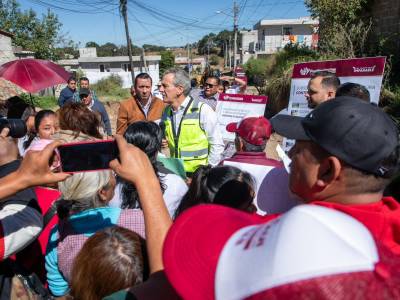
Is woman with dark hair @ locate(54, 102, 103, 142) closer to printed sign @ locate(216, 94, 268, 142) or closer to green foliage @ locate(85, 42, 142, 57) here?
printed sign @ locate(216, 94, 268, 142)

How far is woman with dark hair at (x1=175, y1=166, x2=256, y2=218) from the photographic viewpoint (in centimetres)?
182

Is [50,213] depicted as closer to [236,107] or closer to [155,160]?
[155,160]

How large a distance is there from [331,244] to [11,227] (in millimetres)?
1256

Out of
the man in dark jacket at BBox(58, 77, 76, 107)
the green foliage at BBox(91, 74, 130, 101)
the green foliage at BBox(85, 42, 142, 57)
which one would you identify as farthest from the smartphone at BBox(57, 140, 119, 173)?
the green foliage at BBox(85, 42, 142, 57)

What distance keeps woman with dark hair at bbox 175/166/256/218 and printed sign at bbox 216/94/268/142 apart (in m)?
2.98

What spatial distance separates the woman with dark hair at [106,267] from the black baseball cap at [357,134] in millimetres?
815

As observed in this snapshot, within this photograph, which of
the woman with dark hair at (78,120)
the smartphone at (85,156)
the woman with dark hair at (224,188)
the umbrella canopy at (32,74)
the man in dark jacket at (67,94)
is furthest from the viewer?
the man in dark jacket at (67,94)

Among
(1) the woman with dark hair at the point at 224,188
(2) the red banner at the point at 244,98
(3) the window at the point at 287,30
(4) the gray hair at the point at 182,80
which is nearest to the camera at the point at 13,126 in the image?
(1) the woman with dark hair at the point at 224,188

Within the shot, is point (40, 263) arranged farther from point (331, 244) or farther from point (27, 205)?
point (331, 244)

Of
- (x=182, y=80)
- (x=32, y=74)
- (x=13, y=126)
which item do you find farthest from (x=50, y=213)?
(x=32, y=74)

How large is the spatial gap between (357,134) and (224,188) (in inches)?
36.4

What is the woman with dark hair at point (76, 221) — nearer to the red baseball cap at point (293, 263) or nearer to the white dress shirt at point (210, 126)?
the red baseball cap at point (293, 263)

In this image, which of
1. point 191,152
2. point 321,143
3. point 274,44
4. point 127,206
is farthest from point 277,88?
point 274,44

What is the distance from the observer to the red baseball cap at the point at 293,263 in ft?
1.70
